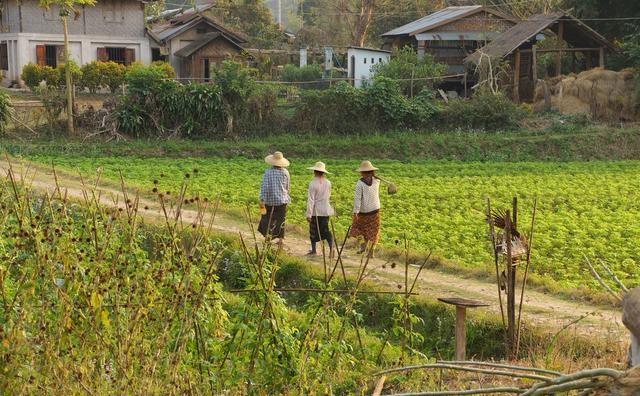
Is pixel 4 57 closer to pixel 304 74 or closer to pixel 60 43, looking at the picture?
pixel 60 43

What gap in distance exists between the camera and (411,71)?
117 feet

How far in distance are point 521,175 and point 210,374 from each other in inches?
783

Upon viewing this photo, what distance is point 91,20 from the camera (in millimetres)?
41438

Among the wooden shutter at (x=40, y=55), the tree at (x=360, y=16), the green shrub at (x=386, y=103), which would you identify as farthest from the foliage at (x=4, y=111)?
the tree at (x=360, y=16)

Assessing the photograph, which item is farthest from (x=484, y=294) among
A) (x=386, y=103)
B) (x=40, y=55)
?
(x=40, y=55)

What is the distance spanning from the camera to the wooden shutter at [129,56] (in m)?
42.0

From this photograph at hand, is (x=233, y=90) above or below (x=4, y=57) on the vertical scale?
below

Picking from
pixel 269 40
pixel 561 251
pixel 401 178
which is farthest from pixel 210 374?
pixel 269 40

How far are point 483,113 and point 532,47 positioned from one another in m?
5.51

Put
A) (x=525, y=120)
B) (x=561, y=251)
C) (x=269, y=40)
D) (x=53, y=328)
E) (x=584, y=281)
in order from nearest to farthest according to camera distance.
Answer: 1. (x=53, y=328)
2. (x=584, y=281)
3. (x=561, y=251)
4. (x=525, y=120)
5. (x=269, y=40)

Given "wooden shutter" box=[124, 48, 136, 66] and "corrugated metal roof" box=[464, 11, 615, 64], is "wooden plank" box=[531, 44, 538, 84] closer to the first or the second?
"corrugated metal roof" box=[464, 11, 615, 64]

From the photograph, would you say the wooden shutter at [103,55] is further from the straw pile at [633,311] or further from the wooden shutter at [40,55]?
the straw pile at [633,311]

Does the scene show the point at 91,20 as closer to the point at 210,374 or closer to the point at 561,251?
the point at 561,251

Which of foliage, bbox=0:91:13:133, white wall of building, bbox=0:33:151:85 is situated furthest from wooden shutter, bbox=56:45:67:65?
foliage, bbox=0:91:13:133
